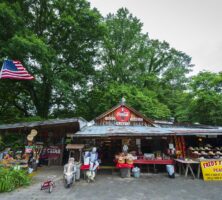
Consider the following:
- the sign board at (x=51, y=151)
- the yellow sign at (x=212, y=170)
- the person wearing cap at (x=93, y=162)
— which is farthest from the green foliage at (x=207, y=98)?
the sign board at (x=51, y=151)

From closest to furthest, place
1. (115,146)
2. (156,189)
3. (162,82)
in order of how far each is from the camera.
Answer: (156,189) < (115,146) < (162,82)

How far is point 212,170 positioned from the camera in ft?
29.8

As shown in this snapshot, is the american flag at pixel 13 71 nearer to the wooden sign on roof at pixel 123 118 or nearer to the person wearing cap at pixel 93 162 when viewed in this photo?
the person wearing cap at pixel 93 162

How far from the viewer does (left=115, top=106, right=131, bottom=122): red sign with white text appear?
14.0 m

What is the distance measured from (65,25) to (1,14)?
520cm

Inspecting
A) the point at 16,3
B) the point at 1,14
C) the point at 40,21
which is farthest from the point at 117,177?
the point at 40,21

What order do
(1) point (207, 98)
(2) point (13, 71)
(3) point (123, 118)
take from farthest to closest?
(1) point (207, 98)
(3) point (123, 118)
(2) point (13, 71)

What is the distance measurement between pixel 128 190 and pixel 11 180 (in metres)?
4.69

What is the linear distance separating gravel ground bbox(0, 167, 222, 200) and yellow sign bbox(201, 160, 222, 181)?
0.70 metres

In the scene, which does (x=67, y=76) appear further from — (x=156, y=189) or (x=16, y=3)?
(x=156, y=189)

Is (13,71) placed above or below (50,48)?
below

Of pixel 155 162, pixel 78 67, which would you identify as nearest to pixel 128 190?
pixel 155 162

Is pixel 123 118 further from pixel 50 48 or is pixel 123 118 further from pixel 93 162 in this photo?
pixel 50 48

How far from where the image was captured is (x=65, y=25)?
647 inches
